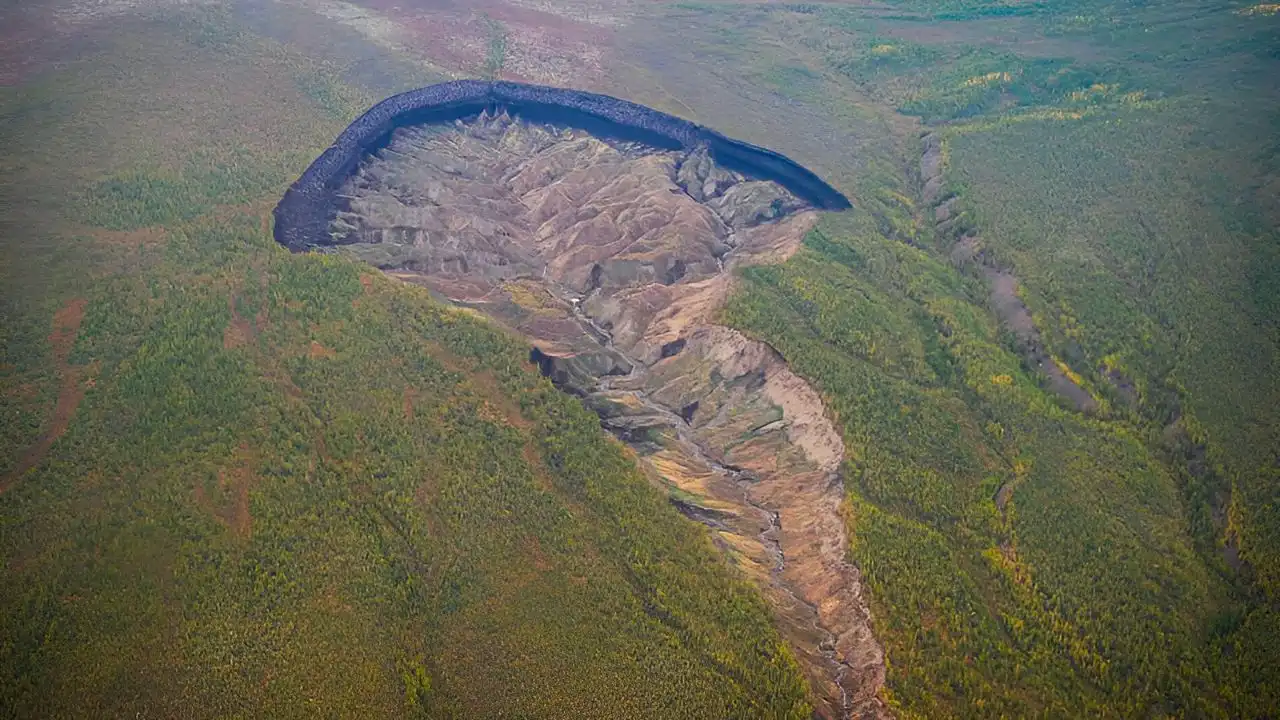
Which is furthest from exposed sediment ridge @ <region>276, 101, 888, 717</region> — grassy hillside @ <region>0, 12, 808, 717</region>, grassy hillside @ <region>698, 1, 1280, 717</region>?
grassy hillside @ <region>0, 12, 808, 717</region>

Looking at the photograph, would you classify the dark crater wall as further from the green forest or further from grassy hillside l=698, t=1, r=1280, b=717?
grassy hillside l=698, t=1, r=1280, b=717

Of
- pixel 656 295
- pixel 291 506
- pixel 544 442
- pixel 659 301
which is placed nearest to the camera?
pixel 291 506

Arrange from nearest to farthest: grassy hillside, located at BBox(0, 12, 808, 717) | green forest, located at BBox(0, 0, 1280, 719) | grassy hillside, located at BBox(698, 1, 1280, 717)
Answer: grassy hillside, located at BBox(0, 12, 808, 717) → green forest, located at BBox(0, 0, 1280, 719) → grassy hillside, located at BBox(698, 1, 1280, 717)

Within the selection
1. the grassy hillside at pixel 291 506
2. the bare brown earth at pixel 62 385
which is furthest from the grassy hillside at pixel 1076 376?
the bare brown earth at pixel 62 385

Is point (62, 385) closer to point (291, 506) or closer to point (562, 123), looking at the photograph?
point (291, 506)

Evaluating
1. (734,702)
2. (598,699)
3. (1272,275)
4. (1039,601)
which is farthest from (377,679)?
(1272,275)

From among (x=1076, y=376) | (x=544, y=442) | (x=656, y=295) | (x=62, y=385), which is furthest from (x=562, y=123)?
(x=62, y=385)

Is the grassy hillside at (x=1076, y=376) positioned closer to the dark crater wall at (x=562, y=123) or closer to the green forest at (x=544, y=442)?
the green forest at (x=544, y=442)
